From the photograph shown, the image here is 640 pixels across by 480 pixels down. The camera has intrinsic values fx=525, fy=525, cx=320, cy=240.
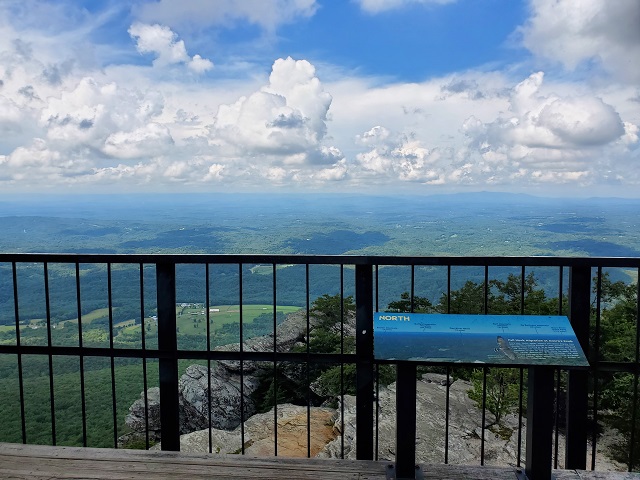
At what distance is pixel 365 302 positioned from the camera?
2.88 meters

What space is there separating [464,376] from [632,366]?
15.9 metres

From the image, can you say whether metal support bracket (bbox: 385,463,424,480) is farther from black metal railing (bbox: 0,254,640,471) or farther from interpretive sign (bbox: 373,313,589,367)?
interpretive sign (bbox: 373,313,589,367)

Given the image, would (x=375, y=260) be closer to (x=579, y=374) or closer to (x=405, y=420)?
(x=405, y=420)

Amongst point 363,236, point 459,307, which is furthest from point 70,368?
point 363,236

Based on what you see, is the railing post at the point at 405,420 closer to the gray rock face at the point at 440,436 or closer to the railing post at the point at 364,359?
the railing post at the point at 364,359

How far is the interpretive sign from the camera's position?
2326 mm

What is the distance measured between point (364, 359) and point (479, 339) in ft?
2.29

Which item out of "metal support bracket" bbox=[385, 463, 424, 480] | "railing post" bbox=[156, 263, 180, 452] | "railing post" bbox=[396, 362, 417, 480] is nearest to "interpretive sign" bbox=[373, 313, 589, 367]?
"railing post" bbox=[396, 362, 417, 480]

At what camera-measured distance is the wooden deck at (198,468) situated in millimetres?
2750

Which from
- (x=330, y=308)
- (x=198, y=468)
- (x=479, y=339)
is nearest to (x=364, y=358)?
(x=479, y=339)

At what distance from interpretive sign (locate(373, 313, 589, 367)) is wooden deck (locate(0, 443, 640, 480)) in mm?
791

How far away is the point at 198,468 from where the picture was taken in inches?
112

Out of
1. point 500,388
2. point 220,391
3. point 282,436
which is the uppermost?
point 282,436

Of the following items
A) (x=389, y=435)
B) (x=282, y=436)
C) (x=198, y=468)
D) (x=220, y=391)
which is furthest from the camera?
(x=220, y=391)
